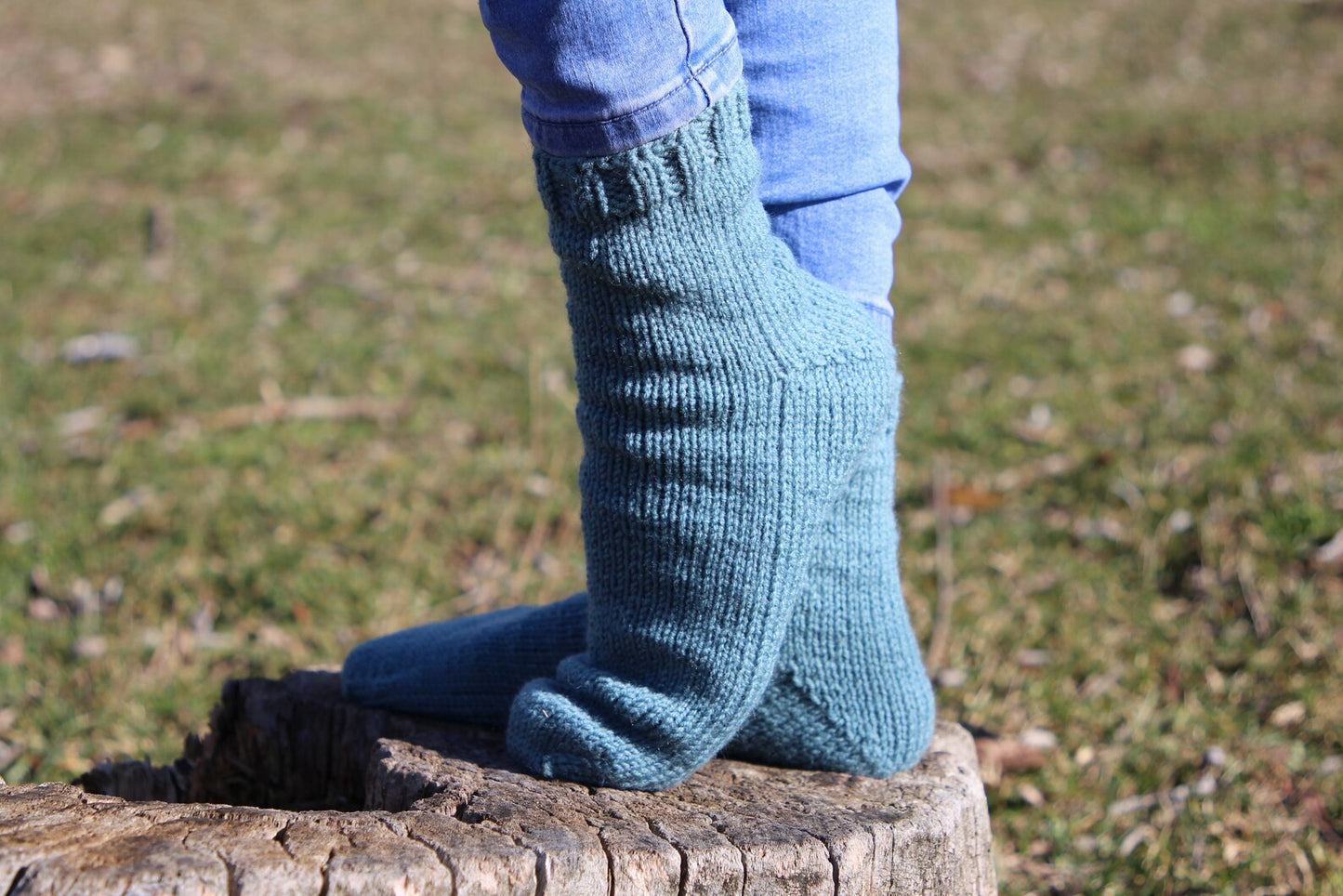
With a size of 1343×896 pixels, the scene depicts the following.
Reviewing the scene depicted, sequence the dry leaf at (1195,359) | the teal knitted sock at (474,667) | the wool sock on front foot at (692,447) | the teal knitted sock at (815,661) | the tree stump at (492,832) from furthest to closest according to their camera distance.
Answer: the dry leaf at (1195,359) → the teal knitted sock at (474,667) → the teal knitted sock at (815,661) → the wool sock on front foot at (692,447) → the tree stump at (492,832)

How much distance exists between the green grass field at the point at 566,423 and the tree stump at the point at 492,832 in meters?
0.51

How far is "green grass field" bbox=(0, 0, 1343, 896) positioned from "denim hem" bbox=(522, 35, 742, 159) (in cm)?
110

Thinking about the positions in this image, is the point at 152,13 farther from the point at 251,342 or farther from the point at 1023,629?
the point at 1023,629

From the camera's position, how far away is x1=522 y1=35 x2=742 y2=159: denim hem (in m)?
0.96

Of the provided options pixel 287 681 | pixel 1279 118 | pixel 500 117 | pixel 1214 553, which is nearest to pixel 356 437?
pixel 287 681

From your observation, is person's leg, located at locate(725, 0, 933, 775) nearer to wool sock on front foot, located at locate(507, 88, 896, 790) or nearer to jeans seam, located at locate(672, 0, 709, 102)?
wool sock on front foot, located at locate(507, 88, 896, 790)

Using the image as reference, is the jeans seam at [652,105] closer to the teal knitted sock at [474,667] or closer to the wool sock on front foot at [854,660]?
the wool sock on front foot at [854,660]

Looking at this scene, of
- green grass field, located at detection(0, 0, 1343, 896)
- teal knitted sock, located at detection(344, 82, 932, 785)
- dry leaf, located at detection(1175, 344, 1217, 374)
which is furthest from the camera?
dry leaf, located at detection(1175, 344, 1217, 374)

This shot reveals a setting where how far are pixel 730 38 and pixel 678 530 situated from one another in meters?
0.43

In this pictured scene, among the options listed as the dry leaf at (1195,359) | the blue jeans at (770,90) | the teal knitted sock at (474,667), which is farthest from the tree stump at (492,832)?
the dry leaf at (1195,359)

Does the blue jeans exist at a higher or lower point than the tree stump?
higher

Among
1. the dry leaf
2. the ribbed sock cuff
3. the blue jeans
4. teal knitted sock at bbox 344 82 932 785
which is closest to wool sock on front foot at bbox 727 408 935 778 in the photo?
teal knitted sock at bbox 344 82 932 785

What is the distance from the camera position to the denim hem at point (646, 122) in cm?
96

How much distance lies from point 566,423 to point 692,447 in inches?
77.0
